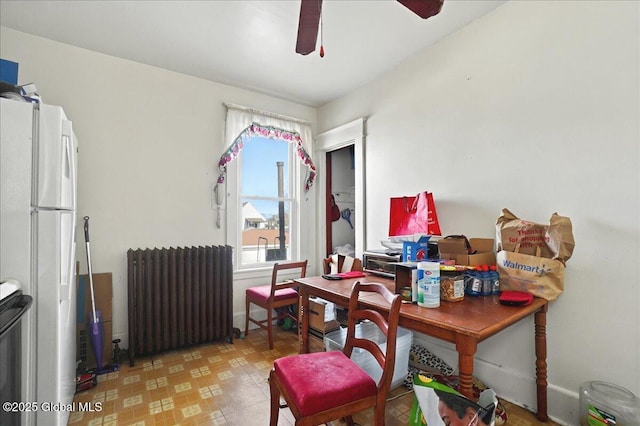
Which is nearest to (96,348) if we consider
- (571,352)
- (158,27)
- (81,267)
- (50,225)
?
(81,267)

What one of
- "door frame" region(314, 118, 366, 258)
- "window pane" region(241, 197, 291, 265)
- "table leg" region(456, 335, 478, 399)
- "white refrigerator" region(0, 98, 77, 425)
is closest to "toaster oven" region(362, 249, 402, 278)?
"door frame" region(314, 118, 366, 258)

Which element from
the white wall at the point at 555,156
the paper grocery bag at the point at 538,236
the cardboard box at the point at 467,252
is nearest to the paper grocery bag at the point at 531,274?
the paper grocery bag at the point at 538,236

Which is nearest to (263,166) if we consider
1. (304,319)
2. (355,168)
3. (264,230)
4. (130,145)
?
(264,230)

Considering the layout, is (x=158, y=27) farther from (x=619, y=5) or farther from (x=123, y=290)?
(x=619, y=5)

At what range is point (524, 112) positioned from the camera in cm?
197

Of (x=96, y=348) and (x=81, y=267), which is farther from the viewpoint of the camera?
(x=81, y=267)

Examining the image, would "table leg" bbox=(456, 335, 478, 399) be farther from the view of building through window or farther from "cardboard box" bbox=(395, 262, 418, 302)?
the view of building through window

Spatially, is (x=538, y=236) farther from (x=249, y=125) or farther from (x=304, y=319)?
(x=249, y=125)

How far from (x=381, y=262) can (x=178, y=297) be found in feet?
6.10

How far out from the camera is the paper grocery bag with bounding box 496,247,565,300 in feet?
5.30

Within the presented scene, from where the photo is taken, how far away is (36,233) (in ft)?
4.47

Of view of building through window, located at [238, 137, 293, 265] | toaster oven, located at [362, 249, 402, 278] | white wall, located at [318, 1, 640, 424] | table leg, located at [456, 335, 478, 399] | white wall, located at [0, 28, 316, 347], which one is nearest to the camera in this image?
table leg, located at [456, 335, 478, 399]

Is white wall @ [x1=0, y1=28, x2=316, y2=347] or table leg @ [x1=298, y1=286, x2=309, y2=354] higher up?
white wall @ [x1=0, y1=28, x2=316, y2=347]

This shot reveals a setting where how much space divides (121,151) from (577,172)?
11.3 ft
